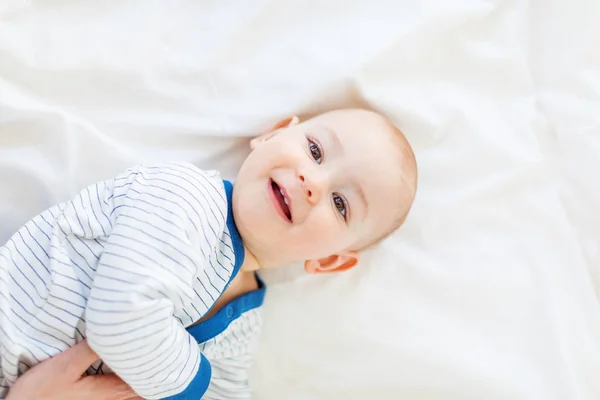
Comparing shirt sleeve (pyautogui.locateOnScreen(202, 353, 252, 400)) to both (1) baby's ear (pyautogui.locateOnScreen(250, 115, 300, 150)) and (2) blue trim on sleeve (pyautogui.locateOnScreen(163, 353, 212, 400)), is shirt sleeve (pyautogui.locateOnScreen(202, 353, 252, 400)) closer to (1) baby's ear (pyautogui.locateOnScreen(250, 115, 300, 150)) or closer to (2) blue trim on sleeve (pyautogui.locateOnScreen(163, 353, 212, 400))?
(2) blue trim on sleeve (pyautogui.locateOnScreen(163, 353, 212, 400))

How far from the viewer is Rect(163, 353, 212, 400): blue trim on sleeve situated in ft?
3.38

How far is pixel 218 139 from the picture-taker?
1252 millimetres

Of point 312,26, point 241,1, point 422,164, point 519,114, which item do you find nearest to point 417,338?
point 422,164

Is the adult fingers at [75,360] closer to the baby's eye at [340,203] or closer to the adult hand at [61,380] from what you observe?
the adult hand at [61,380]

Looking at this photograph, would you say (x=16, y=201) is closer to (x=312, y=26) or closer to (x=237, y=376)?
(x=237, y=376)

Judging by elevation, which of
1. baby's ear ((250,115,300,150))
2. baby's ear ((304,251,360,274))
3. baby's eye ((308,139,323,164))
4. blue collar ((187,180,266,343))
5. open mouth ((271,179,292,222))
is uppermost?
baby's ear ((250,115,300,150))

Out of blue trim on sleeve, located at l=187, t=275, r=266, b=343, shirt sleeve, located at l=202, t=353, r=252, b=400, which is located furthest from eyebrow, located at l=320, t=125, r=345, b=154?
shirt sleeve, located at l=202, t=353, r=252, b=400

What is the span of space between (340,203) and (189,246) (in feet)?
1.00

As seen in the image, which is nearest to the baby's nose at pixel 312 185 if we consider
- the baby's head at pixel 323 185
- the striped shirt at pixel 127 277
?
the baby's head at pixel 323 185

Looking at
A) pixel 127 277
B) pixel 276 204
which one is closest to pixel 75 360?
pixel 127 277

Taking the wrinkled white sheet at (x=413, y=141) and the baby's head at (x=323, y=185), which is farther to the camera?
the wrinkled white sheet at (x=413, y=141)

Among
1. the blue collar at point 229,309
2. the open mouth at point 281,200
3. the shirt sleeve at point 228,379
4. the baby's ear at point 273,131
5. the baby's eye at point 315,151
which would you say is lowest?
the shirt sleeve at point 228,379

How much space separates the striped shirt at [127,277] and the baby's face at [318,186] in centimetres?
7

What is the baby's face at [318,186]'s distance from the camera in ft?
3.49
